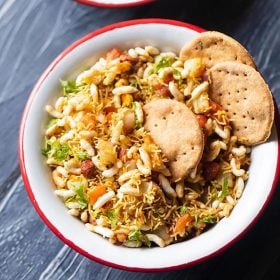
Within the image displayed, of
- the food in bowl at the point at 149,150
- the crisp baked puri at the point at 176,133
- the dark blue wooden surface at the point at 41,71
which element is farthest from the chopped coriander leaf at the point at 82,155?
the dark blue wooden surface at the point at 41,71

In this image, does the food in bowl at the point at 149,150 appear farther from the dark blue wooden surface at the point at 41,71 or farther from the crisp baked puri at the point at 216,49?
the dark blue wooden surface at the point at 41,71

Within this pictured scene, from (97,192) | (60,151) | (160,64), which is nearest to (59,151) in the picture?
(60,151)

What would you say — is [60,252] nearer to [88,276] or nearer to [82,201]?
[88,276]

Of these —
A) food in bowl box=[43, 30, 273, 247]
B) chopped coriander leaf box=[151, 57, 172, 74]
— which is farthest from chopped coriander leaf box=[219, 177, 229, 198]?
chopped coriander leaf box=[151, 57, 172, 74]

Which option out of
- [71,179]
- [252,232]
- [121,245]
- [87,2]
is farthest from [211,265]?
[87,2]

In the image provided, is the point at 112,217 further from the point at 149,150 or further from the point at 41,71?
the point at 41,71

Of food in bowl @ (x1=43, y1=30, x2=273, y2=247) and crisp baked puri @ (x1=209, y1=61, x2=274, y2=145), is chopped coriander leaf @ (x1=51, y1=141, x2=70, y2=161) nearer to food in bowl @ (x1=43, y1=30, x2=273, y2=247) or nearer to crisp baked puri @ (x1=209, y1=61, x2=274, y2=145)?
food in bowl @ (x1=43, y1=30, x2=273, y2=247)

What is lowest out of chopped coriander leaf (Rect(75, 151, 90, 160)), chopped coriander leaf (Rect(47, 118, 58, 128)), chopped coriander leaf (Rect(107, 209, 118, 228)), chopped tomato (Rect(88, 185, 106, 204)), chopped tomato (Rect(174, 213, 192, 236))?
chopped tomato (Rect(174, 213, 192, 236))
